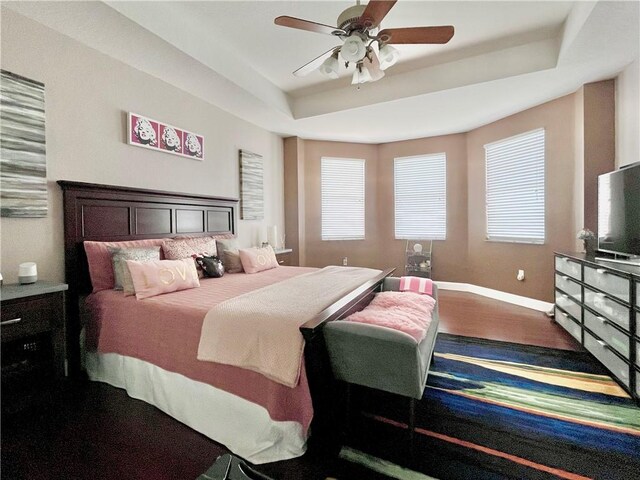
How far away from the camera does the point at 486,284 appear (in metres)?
4.81

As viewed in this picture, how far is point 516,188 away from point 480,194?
61 centimetres

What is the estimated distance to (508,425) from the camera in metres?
1.79

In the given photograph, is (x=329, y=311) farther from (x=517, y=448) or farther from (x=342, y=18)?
(x=342, y=18)

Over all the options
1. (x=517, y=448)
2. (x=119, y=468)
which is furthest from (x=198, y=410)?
(x=517, y=448)

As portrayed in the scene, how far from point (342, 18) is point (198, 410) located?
2610 mm

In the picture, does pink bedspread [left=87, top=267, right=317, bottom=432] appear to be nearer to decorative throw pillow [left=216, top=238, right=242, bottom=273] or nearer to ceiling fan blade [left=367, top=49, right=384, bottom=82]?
decorative throw pillow [left=216, top=238, right=242, bottom=273]

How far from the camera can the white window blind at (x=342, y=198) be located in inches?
219

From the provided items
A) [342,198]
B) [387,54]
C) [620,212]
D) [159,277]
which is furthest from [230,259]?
[620,212]

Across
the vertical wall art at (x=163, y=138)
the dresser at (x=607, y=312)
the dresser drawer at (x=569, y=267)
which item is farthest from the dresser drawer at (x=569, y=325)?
the vertical wall art at (x=163, y=138)

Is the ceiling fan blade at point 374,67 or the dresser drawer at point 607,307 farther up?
the ceiling fan blade at point 374,67

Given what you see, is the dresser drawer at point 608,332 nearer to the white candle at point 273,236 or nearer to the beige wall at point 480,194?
the beige wall at point 480,194

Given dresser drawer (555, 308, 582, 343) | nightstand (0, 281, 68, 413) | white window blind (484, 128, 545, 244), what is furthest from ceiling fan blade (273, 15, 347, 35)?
white window blind (484, 128, 545, 244)

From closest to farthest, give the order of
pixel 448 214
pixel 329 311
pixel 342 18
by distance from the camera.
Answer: pixel 329 311
pixel 342 18
pixel 448 214

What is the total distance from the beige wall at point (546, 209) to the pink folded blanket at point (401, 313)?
2.62 metres
